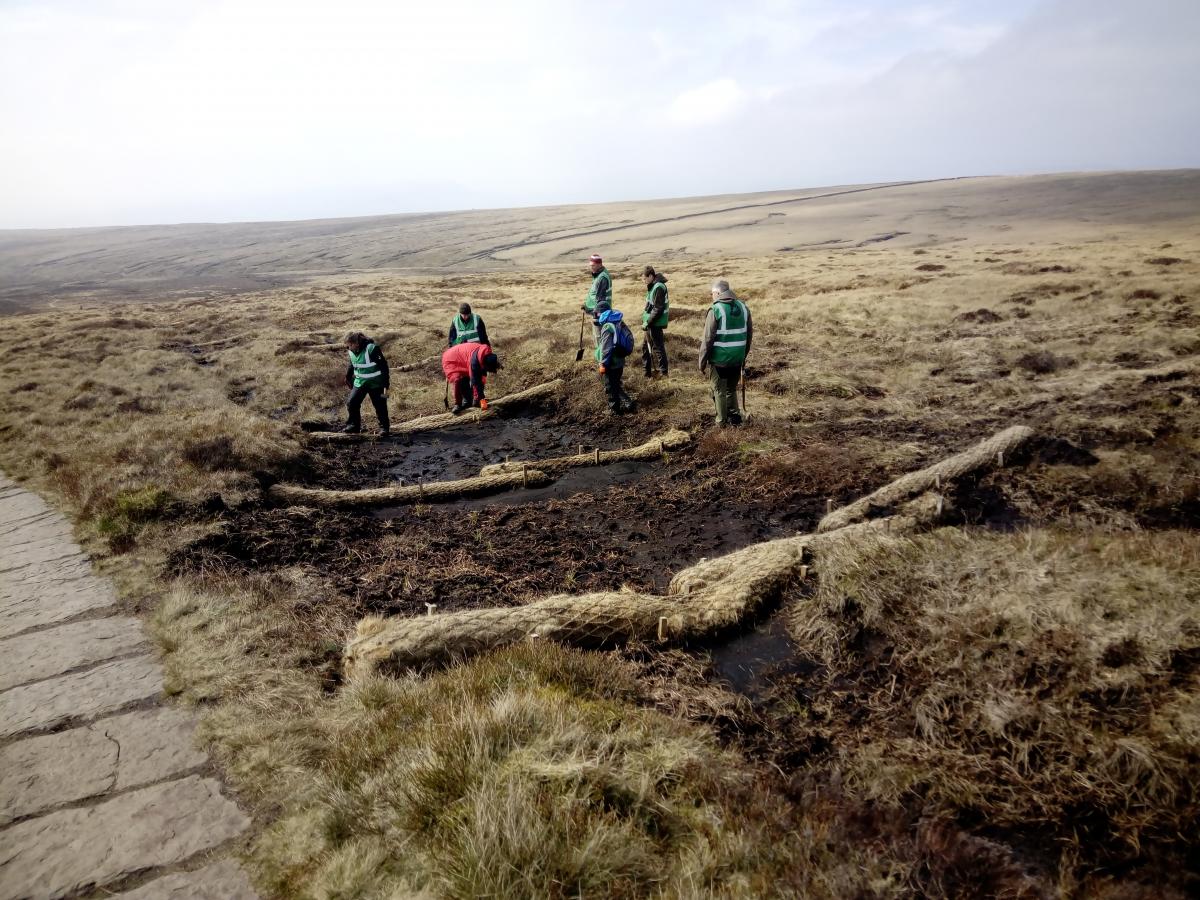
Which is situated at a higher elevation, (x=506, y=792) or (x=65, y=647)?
(x=506, y=792)

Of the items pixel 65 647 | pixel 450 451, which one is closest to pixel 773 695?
pixel 65 647

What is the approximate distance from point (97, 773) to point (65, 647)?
7.50 feet

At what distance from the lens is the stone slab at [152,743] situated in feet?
13.4

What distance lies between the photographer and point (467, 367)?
48.4 ft

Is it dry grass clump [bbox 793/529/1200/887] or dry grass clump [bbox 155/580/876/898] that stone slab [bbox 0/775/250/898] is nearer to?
dry grass clump [bbox 155/580/876/898]

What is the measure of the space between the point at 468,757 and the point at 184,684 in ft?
10.4

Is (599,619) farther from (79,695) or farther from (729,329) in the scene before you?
(729,329)

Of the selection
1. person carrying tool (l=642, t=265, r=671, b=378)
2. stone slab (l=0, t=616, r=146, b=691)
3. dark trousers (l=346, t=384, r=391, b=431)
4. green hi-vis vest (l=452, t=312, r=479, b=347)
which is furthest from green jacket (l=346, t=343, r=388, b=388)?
stone slab (l=0, t=616, r=146, b=691)

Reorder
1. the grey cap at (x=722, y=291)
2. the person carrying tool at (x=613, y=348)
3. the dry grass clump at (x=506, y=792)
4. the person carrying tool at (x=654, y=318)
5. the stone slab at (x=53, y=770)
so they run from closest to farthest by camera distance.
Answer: the dry grass clump at (x=506, y=792)
the stone slab at (x=53, y=770)
the grey cap at (x=722, y=291)
the person carrying tool at (x=613, y=348)
the person carrying tool at (x=654, y=318)

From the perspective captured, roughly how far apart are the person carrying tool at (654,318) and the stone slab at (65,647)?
11.3m

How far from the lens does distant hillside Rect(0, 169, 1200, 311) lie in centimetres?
6556

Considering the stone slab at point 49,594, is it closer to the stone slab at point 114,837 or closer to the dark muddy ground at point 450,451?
the stone slab at point 114,837

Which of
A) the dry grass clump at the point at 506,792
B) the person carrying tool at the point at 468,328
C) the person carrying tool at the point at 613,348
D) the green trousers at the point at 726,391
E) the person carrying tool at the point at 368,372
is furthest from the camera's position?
the person carrying tool at the point at 468,328

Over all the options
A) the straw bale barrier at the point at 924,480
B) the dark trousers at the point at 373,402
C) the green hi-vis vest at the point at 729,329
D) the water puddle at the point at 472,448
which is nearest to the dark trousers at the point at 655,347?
the water puddle at the point at 472,448
